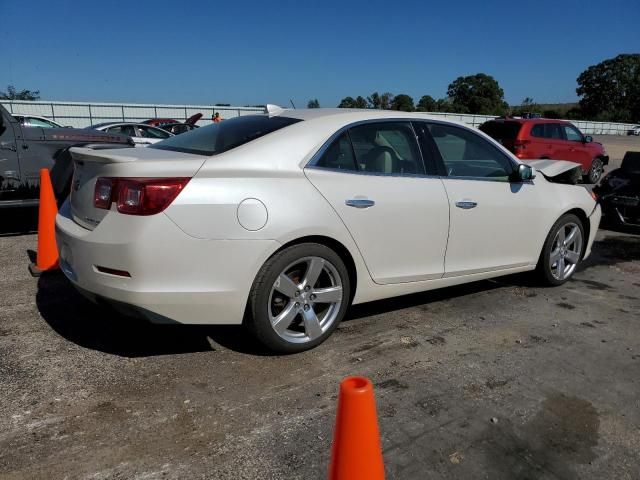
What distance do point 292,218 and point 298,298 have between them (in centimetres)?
53

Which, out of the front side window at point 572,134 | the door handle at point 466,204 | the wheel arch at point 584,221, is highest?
the front side window at point 572,134

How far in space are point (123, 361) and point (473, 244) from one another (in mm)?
2662

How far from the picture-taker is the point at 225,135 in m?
3.57

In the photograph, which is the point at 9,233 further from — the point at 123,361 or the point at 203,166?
the point at 203,166

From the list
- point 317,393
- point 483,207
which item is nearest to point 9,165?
point 317,393

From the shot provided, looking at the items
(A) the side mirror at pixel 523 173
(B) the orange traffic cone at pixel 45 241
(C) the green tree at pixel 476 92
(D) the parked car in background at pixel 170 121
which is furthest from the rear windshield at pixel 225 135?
(C) the green tree at pixel 476 92

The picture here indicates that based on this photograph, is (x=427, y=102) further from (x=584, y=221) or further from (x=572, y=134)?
(x=584, y=221)

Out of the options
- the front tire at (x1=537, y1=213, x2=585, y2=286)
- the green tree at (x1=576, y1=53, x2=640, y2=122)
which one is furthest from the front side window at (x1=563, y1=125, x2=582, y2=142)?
the green tree at (x1=576, y1=53, x2=640, y2=122)

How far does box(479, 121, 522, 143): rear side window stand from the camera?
1250 centimetres

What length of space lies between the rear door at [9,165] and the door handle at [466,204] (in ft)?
16.4

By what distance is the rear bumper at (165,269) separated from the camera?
282cm

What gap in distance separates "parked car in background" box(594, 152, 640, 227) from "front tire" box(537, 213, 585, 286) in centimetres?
319

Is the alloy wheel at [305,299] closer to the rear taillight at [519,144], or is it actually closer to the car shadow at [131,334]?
the car shadow at [131,334]

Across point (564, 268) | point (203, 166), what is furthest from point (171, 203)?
point (564, 268)
